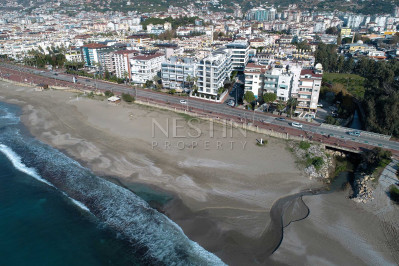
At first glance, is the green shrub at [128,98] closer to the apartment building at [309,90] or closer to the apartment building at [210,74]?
the apartment building at [210,74]

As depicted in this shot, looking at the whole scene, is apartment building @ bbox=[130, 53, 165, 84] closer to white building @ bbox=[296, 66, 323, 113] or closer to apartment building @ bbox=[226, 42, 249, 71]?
apartment building @ bbox=[226, 42, 249, 71]

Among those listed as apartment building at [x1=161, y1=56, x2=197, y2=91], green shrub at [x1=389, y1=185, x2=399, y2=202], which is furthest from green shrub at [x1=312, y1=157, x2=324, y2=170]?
apartment building at [x1=161, y1=56, x2=197, y2=91]

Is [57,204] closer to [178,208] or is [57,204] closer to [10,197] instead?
[10,197]

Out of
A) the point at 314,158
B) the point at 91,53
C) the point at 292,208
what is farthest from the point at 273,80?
the point at 91,53

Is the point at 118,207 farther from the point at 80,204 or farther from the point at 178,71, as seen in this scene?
the point at 178,71

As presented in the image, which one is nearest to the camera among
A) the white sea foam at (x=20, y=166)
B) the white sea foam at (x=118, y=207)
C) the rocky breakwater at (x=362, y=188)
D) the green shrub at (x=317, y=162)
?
the white sea foam at (x=118, y=207)

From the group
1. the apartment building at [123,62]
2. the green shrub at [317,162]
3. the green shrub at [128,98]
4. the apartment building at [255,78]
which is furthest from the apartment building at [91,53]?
the green shrub at [317,162]
